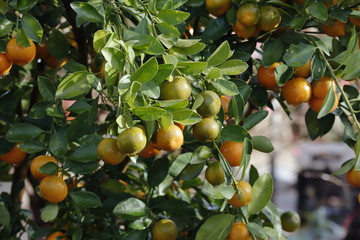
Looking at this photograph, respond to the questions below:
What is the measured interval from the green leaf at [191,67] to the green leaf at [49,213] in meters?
0.30

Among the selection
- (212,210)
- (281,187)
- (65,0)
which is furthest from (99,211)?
(281,187)

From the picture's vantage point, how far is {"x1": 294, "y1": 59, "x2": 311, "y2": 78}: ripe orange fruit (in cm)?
78

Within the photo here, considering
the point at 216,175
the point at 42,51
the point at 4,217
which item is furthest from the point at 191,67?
the point at 4,217

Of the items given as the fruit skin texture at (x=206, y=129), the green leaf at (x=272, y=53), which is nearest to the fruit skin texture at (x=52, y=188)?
the fruit skin texture at (x=206, y=129)

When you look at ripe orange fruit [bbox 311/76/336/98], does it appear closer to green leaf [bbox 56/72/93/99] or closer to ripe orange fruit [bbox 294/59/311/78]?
ripe orange fruit [bbox 294/59/311/78]

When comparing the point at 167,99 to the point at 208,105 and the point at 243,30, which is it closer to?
the point at 208,105

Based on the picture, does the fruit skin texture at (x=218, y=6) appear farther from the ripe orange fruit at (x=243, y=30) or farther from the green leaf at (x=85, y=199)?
the green leaf at (x=85, y=199)

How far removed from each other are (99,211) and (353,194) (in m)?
3.56

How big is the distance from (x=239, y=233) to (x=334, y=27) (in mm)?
325

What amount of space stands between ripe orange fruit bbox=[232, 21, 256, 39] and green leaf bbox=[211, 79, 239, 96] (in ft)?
0.42

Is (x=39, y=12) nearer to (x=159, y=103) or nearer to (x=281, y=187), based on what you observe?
(x=159, y=103)

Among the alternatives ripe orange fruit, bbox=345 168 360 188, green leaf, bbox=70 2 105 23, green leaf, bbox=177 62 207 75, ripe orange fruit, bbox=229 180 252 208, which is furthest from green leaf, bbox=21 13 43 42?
ripe orange fruit, bbox=345 168 360 188

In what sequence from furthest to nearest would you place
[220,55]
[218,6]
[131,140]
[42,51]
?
[42,51] → [218,6] → [220,55] → [131,140]

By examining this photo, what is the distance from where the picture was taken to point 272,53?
77 centimetres
